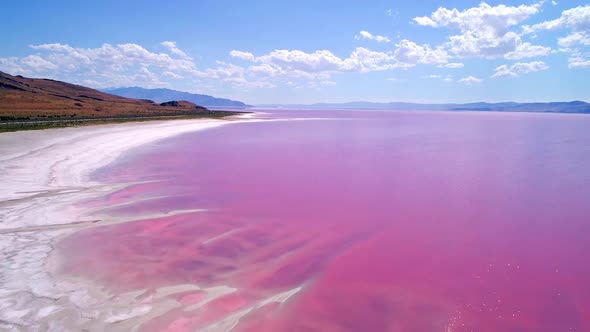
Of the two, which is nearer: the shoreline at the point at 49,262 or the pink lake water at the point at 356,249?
the shoreline at the point at 49,262

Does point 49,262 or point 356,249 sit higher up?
point 49,262

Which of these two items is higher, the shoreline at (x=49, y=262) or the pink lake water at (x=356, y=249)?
the shoreline at (x=49, y=262)

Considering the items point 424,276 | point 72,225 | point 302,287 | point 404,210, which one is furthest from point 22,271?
point 404,210

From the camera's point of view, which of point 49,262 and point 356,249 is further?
point 356,249

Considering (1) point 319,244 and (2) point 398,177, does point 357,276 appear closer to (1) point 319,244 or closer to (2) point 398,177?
(1) point 319,244
